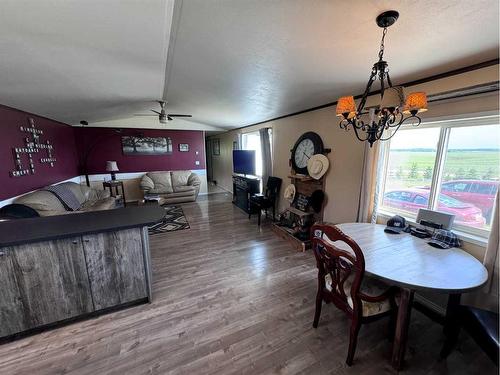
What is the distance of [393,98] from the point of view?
131 cm

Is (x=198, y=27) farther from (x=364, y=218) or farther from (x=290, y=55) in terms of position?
(x=364, y=218)

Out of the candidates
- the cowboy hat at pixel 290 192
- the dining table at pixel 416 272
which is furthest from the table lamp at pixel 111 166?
the dining table at pixel 416 272

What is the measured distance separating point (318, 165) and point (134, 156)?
5.48 metres

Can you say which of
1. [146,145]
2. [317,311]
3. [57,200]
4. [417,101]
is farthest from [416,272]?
[146,145]

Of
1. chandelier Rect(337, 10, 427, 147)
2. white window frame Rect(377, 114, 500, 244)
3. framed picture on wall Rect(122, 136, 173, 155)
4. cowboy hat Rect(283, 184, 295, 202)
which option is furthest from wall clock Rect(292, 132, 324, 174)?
framed picture on wall Rect(122, 136, 173, 155)

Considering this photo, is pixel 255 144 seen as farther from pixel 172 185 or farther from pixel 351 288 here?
pixel 351 288

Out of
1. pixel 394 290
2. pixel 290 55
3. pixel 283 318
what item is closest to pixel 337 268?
pixel 394 290

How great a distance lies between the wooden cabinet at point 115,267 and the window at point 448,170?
9.25 ft

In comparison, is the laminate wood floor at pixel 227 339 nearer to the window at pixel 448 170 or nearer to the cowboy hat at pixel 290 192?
the window at pixel 448 170

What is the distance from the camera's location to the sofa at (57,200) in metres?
2.86

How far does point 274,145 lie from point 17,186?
4.28 metres

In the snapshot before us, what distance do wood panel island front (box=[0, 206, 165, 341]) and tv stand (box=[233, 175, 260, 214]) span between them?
116 inches

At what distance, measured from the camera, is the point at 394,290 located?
151 cm

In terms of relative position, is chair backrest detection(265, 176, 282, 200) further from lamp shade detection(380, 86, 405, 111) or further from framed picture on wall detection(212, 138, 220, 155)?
→ framed picture on wall detection(212, 138, 220, 155)
